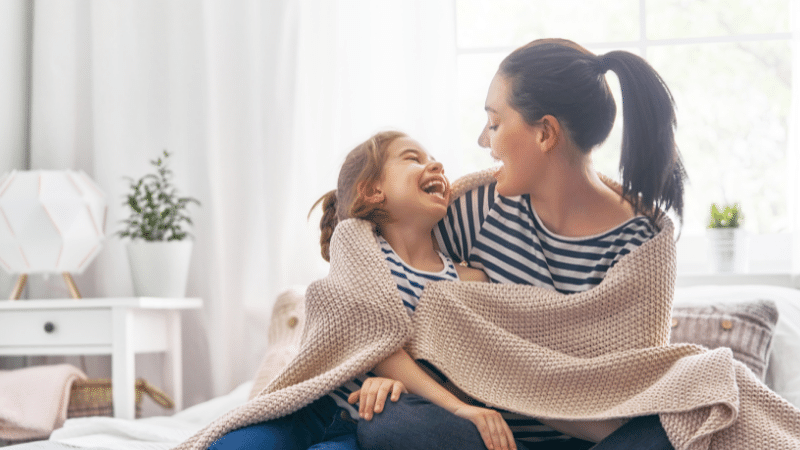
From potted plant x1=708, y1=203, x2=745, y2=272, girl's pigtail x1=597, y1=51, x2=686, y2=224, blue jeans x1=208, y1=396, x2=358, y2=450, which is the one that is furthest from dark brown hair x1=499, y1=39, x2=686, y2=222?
potted plant x1=708, y1=203, x2=745, y2=272

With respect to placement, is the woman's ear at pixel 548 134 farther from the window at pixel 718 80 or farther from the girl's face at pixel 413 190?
the window at pixel 718 80

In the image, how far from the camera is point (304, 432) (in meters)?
1.10

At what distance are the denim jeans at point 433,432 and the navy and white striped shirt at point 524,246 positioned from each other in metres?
0.16

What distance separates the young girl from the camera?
978mm

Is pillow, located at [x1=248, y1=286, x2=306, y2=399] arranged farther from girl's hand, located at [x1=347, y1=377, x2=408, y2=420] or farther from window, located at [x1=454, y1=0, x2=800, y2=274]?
window, located at [x1=454, y1=0, x2=800, y2=274]

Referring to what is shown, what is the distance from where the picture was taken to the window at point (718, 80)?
7.83ft

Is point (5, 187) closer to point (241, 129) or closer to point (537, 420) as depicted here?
point (241, 129)

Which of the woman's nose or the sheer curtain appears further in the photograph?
the sheer curtain

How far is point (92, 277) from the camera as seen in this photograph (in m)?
2.55

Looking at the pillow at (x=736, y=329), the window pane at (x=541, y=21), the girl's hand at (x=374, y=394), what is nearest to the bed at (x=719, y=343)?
the pillow at (x=736, y=329)

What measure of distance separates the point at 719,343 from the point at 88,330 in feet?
5.30

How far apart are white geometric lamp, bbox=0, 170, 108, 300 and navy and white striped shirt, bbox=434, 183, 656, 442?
1364 millimetres

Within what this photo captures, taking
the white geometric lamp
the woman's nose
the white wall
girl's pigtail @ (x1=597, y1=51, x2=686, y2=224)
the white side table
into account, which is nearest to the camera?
girl's pigtail @ (x1=597, y1=51, x2=686, y2=224)

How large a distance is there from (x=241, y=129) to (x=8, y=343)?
0.94 meters
